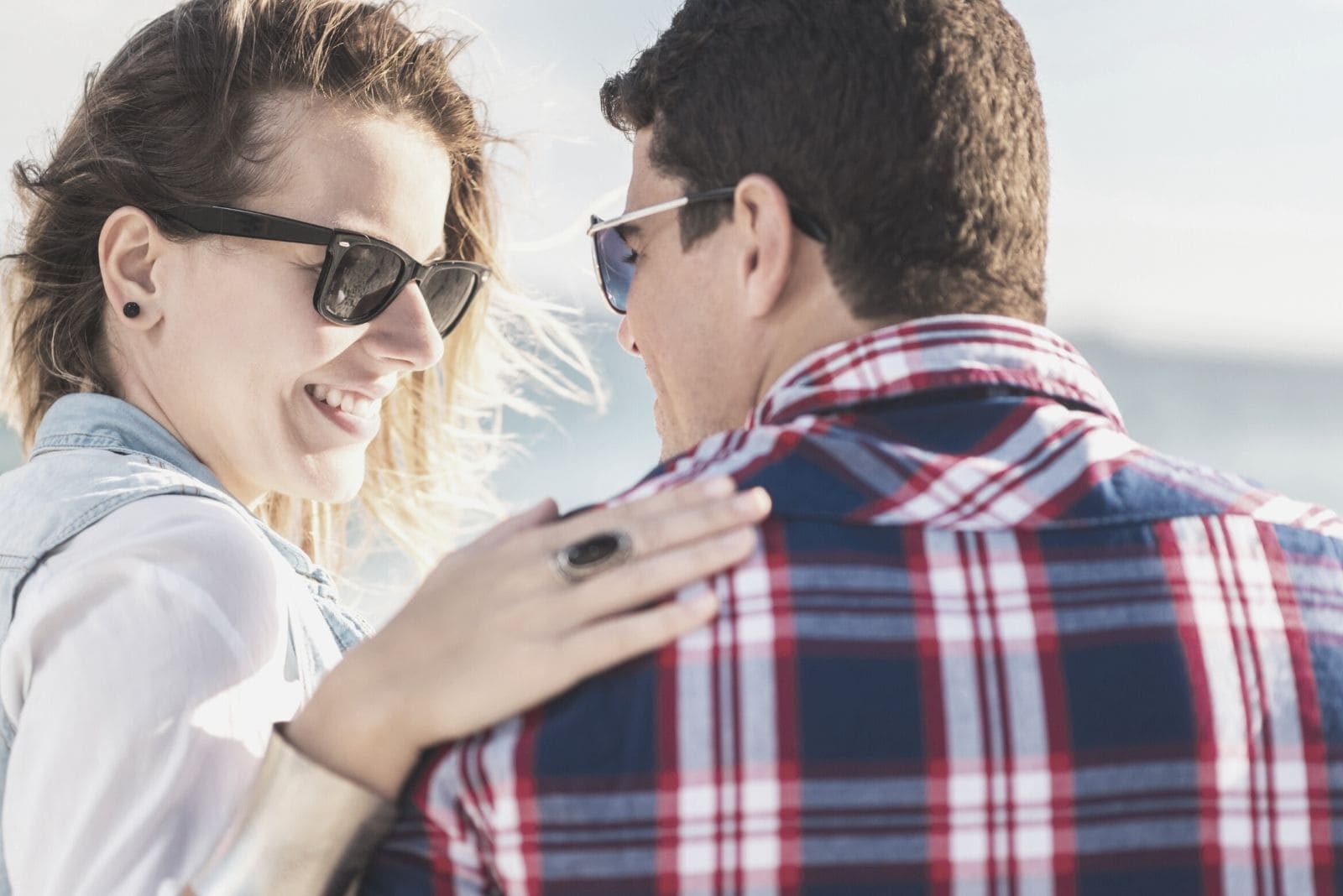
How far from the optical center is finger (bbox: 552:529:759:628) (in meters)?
1.22

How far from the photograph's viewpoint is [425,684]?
4.14 ft

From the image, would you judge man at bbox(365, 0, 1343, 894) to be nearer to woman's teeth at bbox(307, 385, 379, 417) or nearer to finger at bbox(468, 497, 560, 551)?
finger at bbox(468, 497, 560, 551)

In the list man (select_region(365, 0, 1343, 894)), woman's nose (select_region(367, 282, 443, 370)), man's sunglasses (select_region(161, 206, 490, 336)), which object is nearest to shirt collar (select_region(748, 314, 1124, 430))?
man (select_region(365, 0, 1343, 894))

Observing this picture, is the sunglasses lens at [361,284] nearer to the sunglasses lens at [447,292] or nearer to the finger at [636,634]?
the sunglasses lens at [447,292]

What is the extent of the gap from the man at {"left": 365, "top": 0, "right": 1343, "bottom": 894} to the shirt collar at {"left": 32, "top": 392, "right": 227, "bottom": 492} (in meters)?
1.05

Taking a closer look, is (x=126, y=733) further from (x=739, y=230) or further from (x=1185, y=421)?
(x=1185, y=421)

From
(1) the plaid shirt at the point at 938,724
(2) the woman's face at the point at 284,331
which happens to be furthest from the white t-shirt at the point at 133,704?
(2) the woman's face at the point at 284,331

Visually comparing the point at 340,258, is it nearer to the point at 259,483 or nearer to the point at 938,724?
the point at 259,483

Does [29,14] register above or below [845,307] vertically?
above

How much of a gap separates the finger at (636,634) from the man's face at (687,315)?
49 centimetres

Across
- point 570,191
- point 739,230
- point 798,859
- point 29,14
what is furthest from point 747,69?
point 29,14

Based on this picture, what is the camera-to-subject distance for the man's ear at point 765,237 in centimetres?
154

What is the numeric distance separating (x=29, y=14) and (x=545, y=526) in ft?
43.8

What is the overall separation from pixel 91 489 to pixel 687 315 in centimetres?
86
